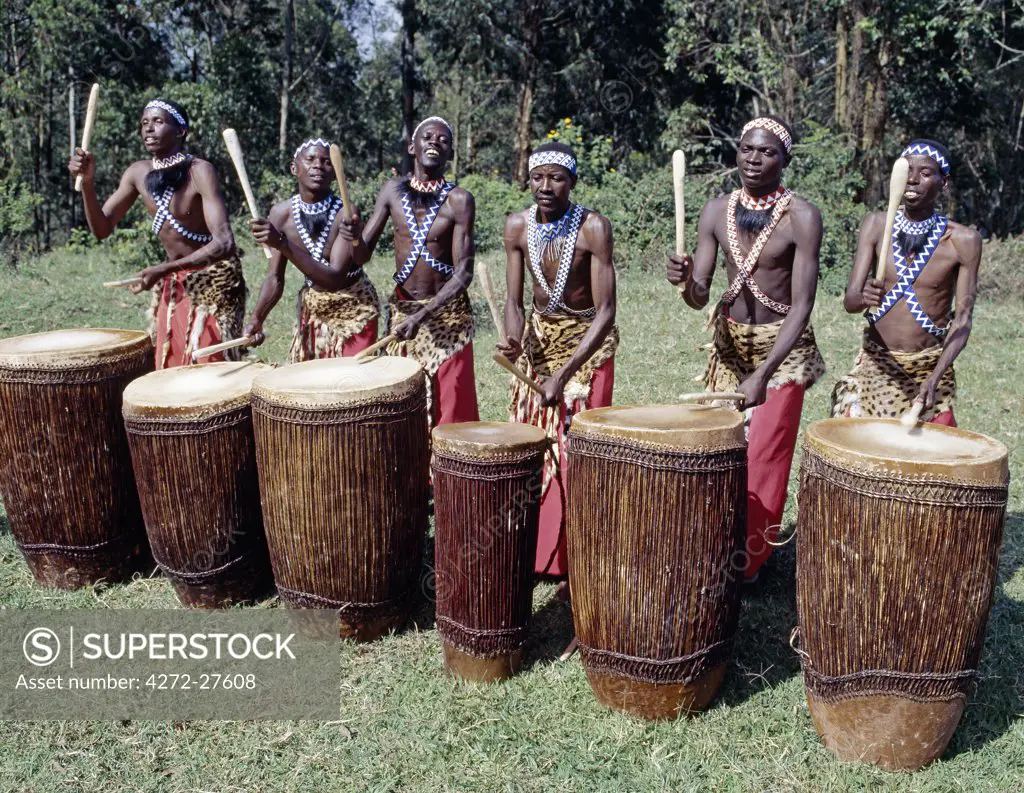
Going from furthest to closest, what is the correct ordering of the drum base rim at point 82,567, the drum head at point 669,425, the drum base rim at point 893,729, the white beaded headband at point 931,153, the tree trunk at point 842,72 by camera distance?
the tree trunk at point 842,72
the drum base rim at point 82,567
the white beaded headband at point 931,153
the drum head at point 669,425
the drum base rim at point 893,729

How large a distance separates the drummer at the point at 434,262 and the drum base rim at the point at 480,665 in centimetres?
142

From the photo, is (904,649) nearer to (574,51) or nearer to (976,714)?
(976,714)

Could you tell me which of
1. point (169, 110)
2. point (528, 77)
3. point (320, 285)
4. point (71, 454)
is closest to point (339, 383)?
point (320, 285)

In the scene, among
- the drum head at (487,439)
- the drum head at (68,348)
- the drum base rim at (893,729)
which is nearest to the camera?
the drum base rim at (893,729)

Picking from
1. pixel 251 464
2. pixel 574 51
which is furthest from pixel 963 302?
pixel 574 51

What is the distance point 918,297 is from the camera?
13.3ft

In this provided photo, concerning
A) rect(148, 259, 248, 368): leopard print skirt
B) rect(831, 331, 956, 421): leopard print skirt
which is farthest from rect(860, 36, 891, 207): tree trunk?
rect(148, 259, 248, 368): leopard print skirt

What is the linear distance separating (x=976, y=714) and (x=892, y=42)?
43.5 feet

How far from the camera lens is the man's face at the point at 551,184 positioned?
13.3ft

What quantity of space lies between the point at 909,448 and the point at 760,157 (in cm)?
143

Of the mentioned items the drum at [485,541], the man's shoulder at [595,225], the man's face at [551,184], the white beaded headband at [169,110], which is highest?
the white beaded headband at [169,110]

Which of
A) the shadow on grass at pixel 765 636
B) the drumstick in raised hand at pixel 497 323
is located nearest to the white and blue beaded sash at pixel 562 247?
the drumstick in raised hand at pixel 497 323

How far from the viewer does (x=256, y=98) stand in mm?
20656

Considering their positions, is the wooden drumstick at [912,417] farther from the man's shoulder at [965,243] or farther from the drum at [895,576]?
the man's shoulder at [965,243]
